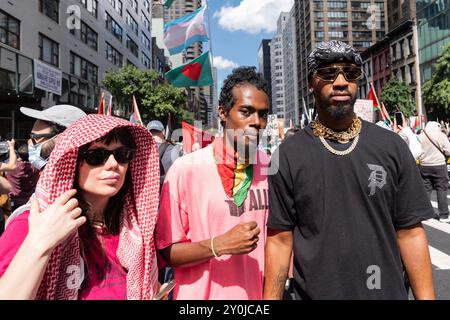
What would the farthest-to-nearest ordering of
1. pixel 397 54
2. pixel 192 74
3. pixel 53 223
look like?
pixel 397 54 < pixel 192 74 < pixel 53 223

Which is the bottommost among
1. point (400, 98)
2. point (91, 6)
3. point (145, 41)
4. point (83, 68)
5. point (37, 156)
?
point (37, 156)

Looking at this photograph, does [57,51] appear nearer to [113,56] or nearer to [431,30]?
[113,56]

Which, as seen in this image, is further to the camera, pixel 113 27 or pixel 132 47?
pixel 132 47

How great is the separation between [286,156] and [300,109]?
120965mm

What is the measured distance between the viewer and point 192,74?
4.55 meters

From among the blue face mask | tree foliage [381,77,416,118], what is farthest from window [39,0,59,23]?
tree foliage [381,77,416,118]

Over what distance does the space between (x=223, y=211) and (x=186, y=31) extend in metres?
4.03

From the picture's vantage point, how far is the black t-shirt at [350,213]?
1803mm

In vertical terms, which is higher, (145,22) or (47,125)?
(145,22)

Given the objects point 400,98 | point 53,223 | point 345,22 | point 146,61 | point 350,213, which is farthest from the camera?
point 345,22

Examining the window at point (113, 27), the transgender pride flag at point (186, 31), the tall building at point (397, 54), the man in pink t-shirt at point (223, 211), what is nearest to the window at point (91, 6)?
the window at point (113, 27)

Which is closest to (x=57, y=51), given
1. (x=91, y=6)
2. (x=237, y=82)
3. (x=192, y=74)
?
(x=91, y=6)

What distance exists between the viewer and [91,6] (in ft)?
103

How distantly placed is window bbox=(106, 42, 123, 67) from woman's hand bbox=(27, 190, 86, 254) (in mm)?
37427
